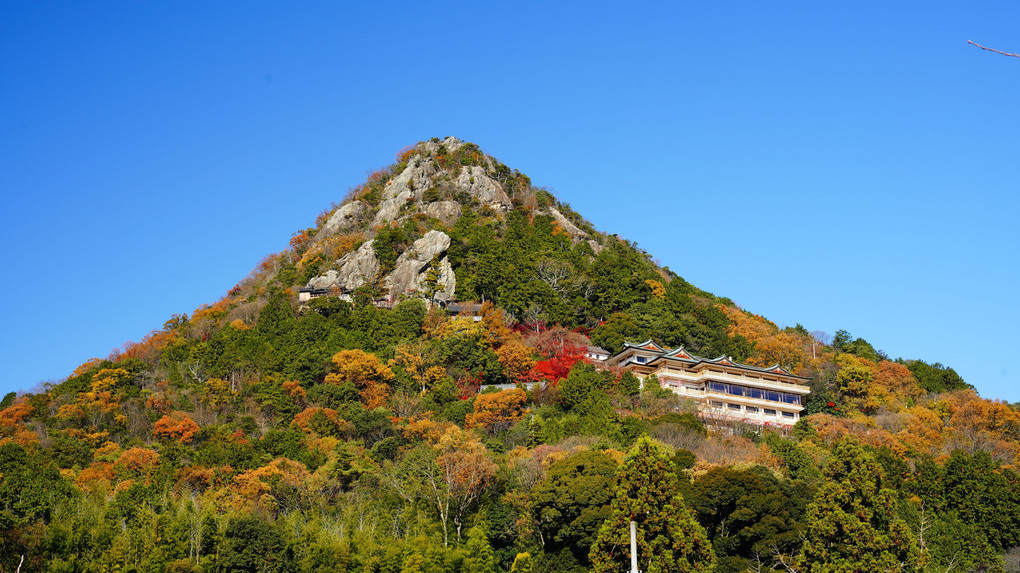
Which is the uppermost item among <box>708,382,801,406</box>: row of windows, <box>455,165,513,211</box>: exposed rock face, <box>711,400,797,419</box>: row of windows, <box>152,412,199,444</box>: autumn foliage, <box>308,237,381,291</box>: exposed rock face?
<box>455,165,513,211</box>: exposed rock face

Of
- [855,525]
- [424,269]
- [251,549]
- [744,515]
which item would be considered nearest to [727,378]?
[744,515]

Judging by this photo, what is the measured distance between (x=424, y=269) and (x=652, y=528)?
39458 mm

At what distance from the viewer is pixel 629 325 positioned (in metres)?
58.2

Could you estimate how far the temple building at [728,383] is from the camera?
5288 centimetres

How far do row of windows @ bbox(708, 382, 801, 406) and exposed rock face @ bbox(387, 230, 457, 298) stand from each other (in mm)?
20226

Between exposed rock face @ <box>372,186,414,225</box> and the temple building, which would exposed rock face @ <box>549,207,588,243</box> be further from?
the temple building

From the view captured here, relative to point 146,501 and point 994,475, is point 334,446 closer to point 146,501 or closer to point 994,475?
point 146,501

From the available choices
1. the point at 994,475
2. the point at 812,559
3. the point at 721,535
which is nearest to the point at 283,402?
the point at 721,535

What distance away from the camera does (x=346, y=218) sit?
77.2 m

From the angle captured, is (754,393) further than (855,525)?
Yes

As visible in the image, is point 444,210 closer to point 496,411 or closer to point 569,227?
point 569,227

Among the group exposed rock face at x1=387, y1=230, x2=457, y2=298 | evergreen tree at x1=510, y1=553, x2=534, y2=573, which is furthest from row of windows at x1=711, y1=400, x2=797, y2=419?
evergreen tree at x1=510, y1=553, x2=534, y2=573

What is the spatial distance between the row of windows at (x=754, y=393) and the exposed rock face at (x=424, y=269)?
796 inches

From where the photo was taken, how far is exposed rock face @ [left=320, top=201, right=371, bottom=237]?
7625 cm
